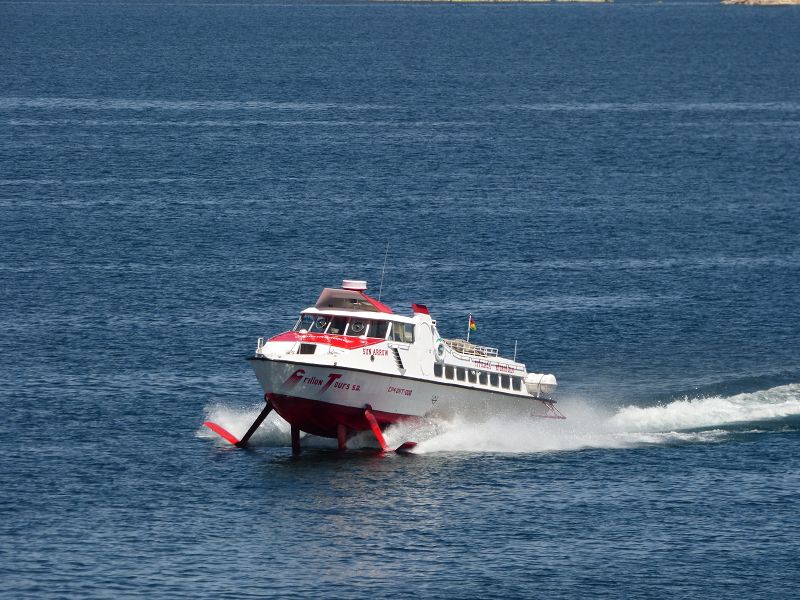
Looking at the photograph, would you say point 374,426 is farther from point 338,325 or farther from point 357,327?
point 338,325

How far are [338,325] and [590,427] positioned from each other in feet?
50.5

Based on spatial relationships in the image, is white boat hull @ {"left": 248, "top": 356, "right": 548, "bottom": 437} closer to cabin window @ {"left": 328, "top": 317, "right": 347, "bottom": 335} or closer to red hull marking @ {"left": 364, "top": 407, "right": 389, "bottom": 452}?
red hull marking @ {"left": 364, "top": 407, "right": 389, "bottom": 452}

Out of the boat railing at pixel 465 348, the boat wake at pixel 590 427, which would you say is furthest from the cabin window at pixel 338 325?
the boat railing at pixel 465 348

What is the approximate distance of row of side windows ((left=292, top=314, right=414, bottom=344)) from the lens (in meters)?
78.2

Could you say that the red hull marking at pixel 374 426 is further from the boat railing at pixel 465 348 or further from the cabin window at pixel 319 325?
the boat railing at pixel 465 348

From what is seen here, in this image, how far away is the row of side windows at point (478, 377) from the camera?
8000cm

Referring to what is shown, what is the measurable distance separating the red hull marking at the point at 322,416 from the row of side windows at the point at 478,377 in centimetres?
274

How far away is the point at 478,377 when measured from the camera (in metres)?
81.2

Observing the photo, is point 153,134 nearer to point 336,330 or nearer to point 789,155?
point 789,155

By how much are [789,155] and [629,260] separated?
5845 cm

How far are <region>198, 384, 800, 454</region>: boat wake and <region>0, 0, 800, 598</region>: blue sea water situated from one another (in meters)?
0.18

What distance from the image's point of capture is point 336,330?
78.2 metres

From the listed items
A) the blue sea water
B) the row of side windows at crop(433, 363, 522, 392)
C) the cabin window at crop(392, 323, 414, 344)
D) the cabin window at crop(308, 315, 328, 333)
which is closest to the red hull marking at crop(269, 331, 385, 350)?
the cabin window at crop(308, 315, 328, 333)

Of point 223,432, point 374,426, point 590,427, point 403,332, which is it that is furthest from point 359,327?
point 590,427
